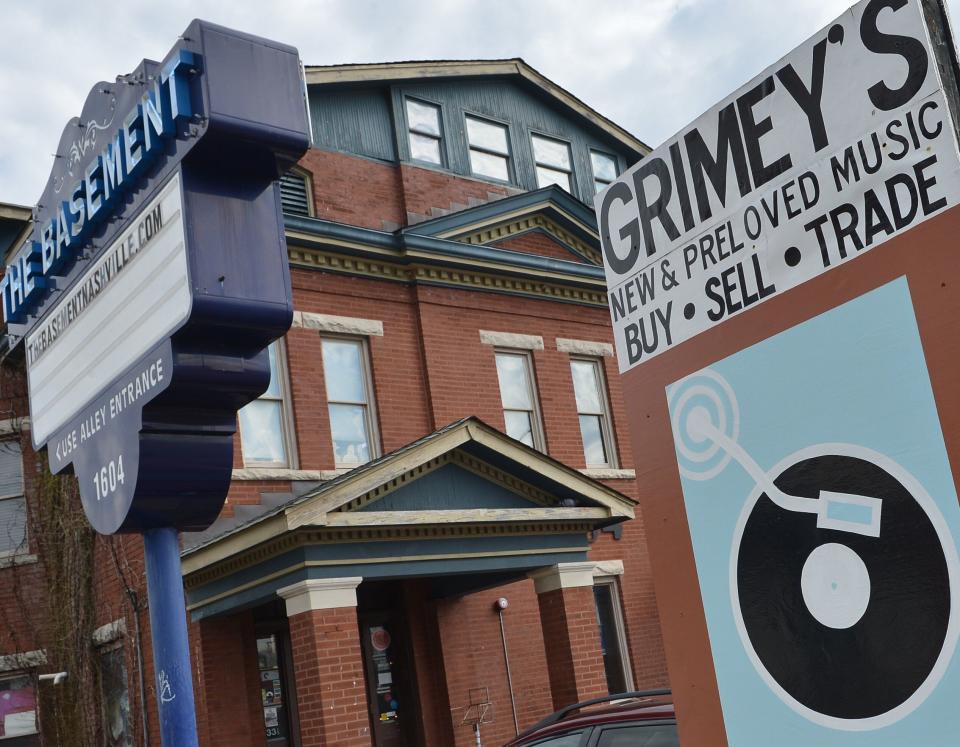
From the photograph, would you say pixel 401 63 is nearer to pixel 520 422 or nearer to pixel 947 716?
pixel 520 422

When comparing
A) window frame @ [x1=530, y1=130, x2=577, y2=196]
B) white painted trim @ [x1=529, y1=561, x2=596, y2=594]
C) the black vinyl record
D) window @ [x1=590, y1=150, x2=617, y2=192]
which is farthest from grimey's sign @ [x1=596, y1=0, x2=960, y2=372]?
window @ [x1=590, y1=150, x2=617, y2=192]

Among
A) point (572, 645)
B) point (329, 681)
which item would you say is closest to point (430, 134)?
point (572, 645)

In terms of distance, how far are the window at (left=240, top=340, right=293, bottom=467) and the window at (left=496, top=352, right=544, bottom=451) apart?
138 inches

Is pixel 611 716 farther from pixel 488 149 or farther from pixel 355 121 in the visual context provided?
pixel 488 149

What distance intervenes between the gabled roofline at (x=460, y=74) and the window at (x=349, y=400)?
3.76m

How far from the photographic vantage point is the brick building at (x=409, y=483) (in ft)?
35.7

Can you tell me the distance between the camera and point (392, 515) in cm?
1075

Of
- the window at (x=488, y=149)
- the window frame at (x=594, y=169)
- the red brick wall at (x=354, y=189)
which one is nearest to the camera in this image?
the red brick wall at (x=354, y=189)

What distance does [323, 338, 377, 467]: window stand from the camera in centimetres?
1377

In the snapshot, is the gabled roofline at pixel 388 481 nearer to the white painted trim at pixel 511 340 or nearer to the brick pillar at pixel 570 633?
the brick pillar at pixel 570 633

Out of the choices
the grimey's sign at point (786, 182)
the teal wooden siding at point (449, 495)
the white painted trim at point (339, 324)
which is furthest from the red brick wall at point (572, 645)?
the grimey's sign at point (786, 182)

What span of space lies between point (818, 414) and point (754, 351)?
0.28 meters

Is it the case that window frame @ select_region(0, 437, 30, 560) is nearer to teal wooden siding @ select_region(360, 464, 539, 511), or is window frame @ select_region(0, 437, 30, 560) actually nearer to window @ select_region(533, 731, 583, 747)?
teal wooden siding @ select_region(360, 464, 539, 511)

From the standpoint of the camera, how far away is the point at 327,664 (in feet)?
32.7
